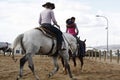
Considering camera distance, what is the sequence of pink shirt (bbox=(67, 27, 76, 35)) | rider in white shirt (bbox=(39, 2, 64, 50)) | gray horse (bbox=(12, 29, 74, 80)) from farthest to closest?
pink shirt (bbox=(67, 27, 76, 35)) < rider in white shirt (bbox=(39, 2, 64, 50)) < gray horse (bbox=(12, 29, 74, 80))

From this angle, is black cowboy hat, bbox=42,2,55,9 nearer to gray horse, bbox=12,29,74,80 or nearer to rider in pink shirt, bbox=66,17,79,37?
gray horse, bbox=12,29,74,80

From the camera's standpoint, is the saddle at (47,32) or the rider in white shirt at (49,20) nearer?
the saddle at (47,32)

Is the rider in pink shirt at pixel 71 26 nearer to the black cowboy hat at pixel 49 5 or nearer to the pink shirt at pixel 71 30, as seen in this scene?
the pink shirt at pixel 71 30

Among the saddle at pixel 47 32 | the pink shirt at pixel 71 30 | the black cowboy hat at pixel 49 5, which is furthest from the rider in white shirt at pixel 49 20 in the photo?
the pink shirt at pixel 71 30

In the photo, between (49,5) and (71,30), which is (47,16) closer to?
(49,5)

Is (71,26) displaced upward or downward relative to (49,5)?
downward

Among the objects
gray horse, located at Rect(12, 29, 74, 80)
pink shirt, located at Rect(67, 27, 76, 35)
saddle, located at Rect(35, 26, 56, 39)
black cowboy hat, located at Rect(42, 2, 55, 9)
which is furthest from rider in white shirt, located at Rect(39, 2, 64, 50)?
pink shirt, located at Rect(67, 27, 76, 35)

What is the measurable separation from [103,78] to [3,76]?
372 centimetres

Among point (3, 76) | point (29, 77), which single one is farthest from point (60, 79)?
point (3, 76)

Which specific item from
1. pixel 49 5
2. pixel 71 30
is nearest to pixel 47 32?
pixel 49 5

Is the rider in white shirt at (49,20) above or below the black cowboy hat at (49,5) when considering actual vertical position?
below

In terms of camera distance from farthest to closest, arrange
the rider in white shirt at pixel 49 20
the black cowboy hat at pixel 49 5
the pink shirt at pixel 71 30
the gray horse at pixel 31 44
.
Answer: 1. the pink shirt at pixel 71 30
2. the black cowboy hat at pixel 49 5
3. the rider in white shirt at pixel 49 20
4. the gray horse at pixel 31 44

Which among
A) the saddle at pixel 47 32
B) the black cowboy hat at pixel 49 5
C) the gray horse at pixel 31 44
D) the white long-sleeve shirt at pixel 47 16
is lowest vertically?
the gray horse at pixel 31 44

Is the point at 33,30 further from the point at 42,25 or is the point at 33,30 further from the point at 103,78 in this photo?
the point at 103,78
